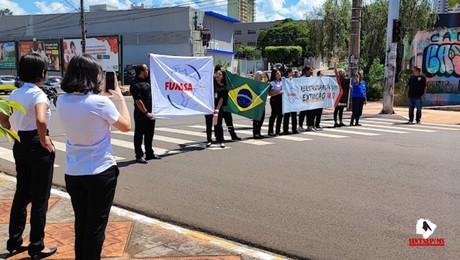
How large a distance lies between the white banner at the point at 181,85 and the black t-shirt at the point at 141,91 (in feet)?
0.89

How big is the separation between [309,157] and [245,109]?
3173mm

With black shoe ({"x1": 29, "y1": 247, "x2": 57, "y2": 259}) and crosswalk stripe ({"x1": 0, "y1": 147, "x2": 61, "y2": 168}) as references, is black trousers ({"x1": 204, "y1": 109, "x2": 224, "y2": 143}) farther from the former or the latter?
black shoe ({"x1": 29, "y1": 247, "x2": 57, "y2": 259})

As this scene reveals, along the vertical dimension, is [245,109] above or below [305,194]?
above

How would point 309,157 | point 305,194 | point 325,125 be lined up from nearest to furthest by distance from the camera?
point 305,194
point 309,157
point 325,125

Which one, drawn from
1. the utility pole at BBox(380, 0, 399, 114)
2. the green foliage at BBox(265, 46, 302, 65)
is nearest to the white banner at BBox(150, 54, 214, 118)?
the utility pole at BBox(380, 0, 399, 114)

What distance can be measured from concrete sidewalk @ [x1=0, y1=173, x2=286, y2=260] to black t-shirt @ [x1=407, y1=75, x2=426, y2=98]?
1229 cm

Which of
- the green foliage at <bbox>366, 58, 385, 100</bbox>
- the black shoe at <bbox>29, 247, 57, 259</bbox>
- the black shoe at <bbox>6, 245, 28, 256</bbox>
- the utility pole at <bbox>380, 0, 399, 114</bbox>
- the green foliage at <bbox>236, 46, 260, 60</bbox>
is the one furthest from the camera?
the green foliage at <bbox>236, 46, 260, 60</bbox>

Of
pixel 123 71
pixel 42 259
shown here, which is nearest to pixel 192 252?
pixel 42 259

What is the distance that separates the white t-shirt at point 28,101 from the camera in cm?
392

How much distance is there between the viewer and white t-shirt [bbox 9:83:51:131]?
3919mm

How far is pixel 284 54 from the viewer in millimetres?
92688

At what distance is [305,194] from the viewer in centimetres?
634

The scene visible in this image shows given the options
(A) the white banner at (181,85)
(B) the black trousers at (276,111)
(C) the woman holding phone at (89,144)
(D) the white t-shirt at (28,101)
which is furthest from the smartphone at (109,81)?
(B) the black trousers at (276,111)

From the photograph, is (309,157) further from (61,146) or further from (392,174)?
(61,146)
